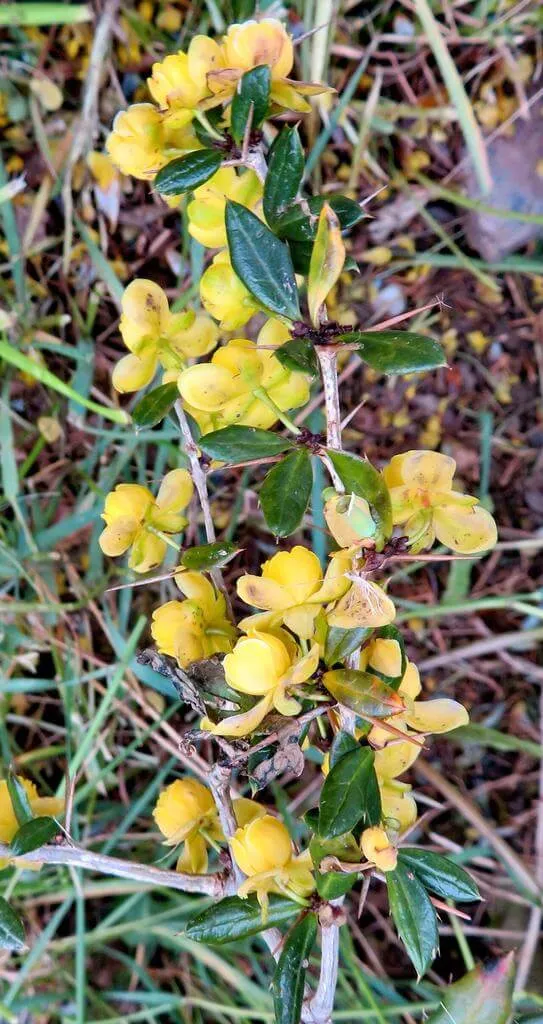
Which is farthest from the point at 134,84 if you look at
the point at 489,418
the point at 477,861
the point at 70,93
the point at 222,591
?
the point at 477,861

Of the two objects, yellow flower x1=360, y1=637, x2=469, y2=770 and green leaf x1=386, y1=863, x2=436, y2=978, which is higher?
yellow flower x1=360, y1=637, x2=469, y2=770

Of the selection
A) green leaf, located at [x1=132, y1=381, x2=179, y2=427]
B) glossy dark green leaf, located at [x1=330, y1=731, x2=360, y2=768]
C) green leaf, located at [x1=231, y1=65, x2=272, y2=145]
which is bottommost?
glossy dark green leaf, located at [x1=330, y1=731, x2=360, y2=768]

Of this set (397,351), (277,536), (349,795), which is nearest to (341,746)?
(349,795)

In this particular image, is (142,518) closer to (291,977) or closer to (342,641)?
(342,641)

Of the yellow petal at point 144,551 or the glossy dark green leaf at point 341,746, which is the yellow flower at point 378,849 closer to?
the glossy dark green leaf at point 341,746

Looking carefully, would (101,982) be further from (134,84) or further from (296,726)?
(134,84)

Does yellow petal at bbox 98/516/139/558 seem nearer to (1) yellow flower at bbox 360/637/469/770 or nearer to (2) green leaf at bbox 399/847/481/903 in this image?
(1) yellow flower at bbox 360/637/469/770

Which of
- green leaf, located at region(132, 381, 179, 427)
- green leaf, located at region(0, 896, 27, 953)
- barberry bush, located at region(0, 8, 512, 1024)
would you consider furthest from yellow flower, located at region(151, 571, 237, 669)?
green leaf, located at region(0, 896, 27, 953)
